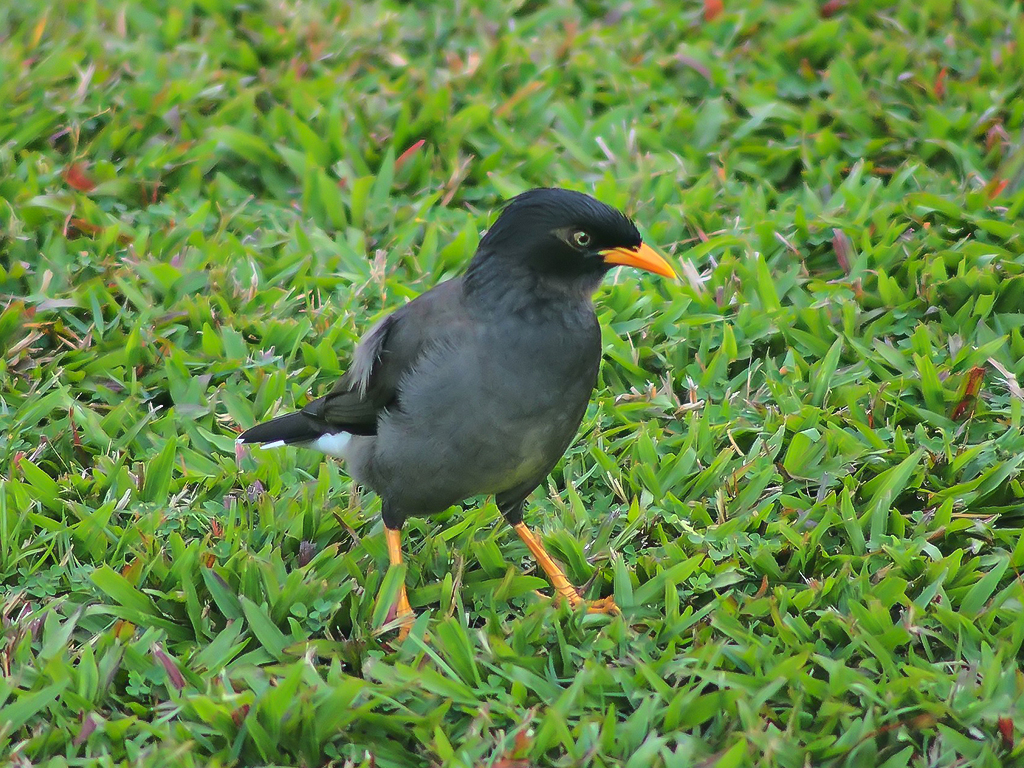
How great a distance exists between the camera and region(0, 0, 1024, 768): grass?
11.2 feet

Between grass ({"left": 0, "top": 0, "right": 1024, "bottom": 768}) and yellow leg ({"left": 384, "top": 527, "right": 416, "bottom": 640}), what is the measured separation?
71 millimetres

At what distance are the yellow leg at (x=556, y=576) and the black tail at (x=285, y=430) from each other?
0.80 m

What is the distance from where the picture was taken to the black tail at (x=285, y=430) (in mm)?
Result: 4227

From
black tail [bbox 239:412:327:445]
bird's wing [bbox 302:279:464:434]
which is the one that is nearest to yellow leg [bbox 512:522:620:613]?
bird's wing [bbox 302:279:464:434]

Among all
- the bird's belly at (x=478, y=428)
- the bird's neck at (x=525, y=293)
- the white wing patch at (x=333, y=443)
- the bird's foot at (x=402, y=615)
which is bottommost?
the bird's foot at (x=402, y=615)

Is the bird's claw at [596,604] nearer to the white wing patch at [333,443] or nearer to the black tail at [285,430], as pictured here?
the white wing patch at [333,443]

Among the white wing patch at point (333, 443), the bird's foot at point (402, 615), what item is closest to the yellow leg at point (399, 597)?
the bird's foot at point (402, 615)

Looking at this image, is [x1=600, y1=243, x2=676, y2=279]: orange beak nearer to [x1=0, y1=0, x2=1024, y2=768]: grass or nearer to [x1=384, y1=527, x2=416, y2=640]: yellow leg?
[x1=0, y1=0, x2=1024, y2=768]: grass

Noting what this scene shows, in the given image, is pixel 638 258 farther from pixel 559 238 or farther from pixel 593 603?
pixel 593 603

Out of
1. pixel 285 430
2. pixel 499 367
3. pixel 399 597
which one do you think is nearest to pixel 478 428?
pixel 499 367

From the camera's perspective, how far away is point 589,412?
4.73 metres

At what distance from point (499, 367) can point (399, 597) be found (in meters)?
0.82

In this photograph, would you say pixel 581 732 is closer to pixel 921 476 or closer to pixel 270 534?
pixel 270 534

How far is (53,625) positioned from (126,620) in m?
0.21
